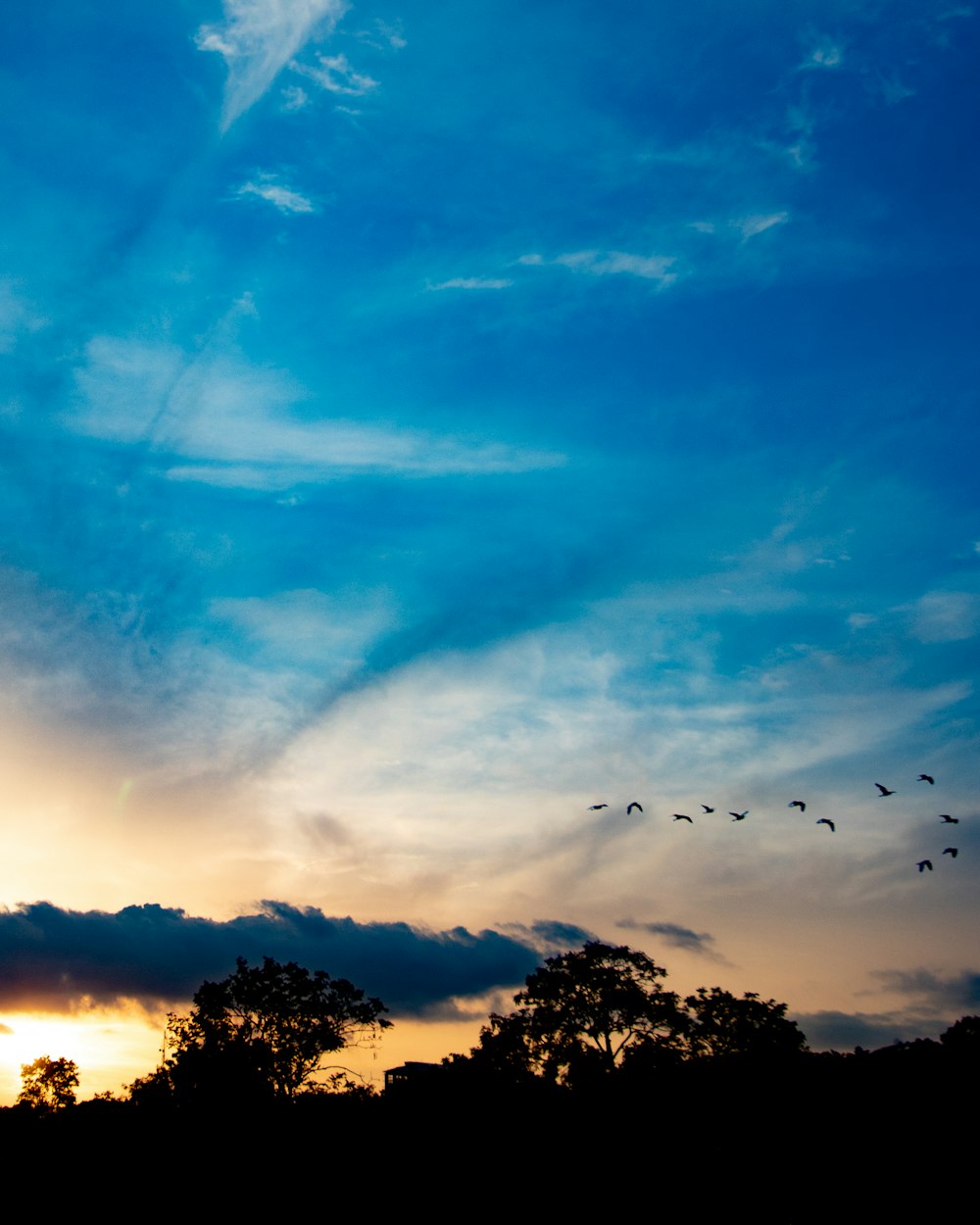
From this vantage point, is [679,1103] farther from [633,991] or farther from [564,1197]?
[633,991]

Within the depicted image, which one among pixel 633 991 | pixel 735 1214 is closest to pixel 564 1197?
pixel 735 1214

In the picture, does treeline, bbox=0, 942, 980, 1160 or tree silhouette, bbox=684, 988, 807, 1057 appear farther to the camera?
tree silhouette, bbox=684, 988, 807, 1057

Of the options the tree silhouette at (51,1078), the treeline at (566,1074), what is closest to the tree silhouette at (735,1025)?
the treeline at (566,1074)

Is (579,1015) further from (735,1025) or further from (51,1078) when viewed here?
(51,1078)

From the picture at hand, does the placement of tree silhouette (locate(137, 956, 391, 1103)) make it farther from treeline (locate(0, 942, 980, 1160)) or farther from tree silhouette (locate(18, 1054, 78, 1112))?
tree silhouette (locate(18, 1054, 78, 1112))

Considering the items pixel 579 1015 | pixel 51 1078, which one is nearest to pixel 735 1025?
pixel 579 1015

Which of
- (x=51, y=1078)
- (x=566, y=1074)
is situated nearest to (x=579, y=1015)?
(x=566, y=1074)

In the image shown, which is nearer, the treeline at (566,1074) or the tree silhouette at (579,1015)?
the treeline at (566,1074)

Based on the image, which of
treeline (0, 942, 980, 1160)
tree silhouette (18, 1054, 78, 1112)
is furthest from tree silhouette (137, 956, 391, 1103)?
tree silhouette (18, 1054, 78, 1112)

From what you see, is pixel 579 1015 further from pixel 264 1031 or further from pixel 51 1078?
pixel 51 1078

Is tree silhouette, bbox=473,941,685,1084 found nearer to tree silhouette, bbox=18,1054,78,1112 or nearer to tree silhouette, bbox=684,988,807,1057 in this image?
tree silhouette, bbox=684,988,807,1057

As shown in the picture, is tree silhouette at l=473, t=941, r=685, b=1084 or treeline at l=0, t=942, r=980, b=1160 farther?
tree silhouette at l=473, t=941, r=685, b=1084

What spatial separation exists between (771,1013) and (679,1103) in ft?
117

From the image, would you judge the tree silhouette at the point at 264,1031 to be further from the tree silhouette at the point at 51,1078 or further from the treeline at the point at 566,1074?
the tree silhouette at the point at 51,1078
